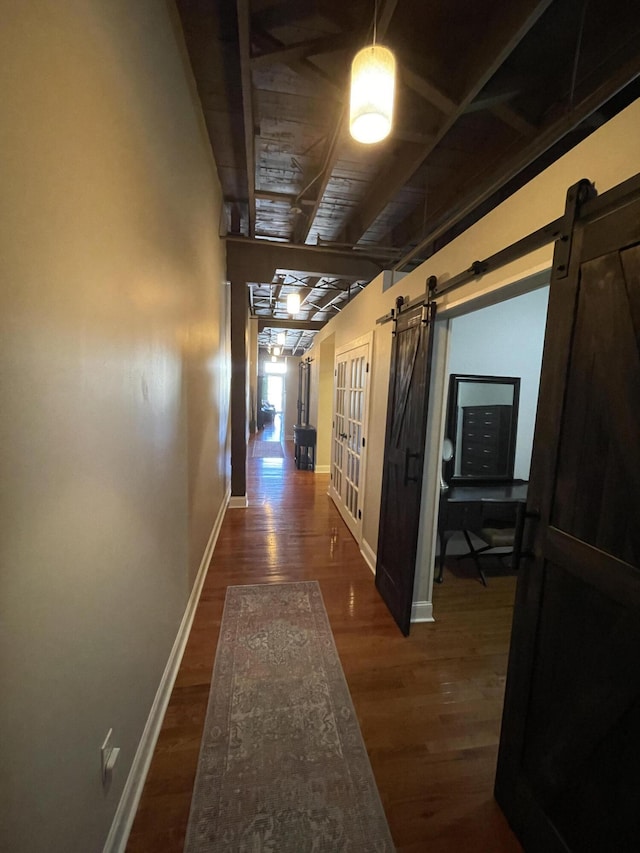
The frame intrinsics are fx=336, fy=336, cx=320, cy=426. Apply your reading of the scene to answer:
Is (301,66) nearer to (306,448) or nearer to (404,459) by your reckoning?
(404,459)

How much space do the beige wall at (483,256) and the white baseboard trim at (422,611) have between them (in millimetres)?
51

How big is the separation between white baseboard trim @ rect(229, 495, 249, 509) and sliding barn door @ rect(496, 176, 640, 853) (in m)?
3.72

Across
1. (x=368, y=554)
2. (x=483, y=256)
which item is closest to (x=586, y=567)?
(x=483, y=256)

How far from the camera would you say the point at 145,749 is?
Answer: 1.41 m

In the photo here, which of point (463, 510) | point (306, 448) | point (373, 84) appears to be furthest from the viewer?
point (306, 448)

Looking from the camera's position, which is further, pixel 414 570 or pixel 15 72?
pixel 414 570

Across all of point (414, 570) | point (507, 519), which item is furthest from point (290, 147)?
point (507, 519)

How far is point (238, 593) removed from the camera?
265cm

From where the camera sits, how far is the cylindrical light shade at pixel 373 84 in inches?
46.9

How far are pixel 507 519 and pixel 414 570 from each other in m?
1.07

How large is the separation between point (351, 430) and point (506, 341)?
186 centimetres

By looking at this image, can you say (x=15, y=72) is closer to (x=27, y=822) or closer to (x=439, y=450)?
(x=27, y=822)

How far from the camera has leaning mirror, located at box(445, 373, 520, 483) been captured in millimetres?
3074

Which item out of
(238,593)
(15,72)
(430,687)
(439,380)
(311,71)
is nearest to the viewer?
(15,72)
